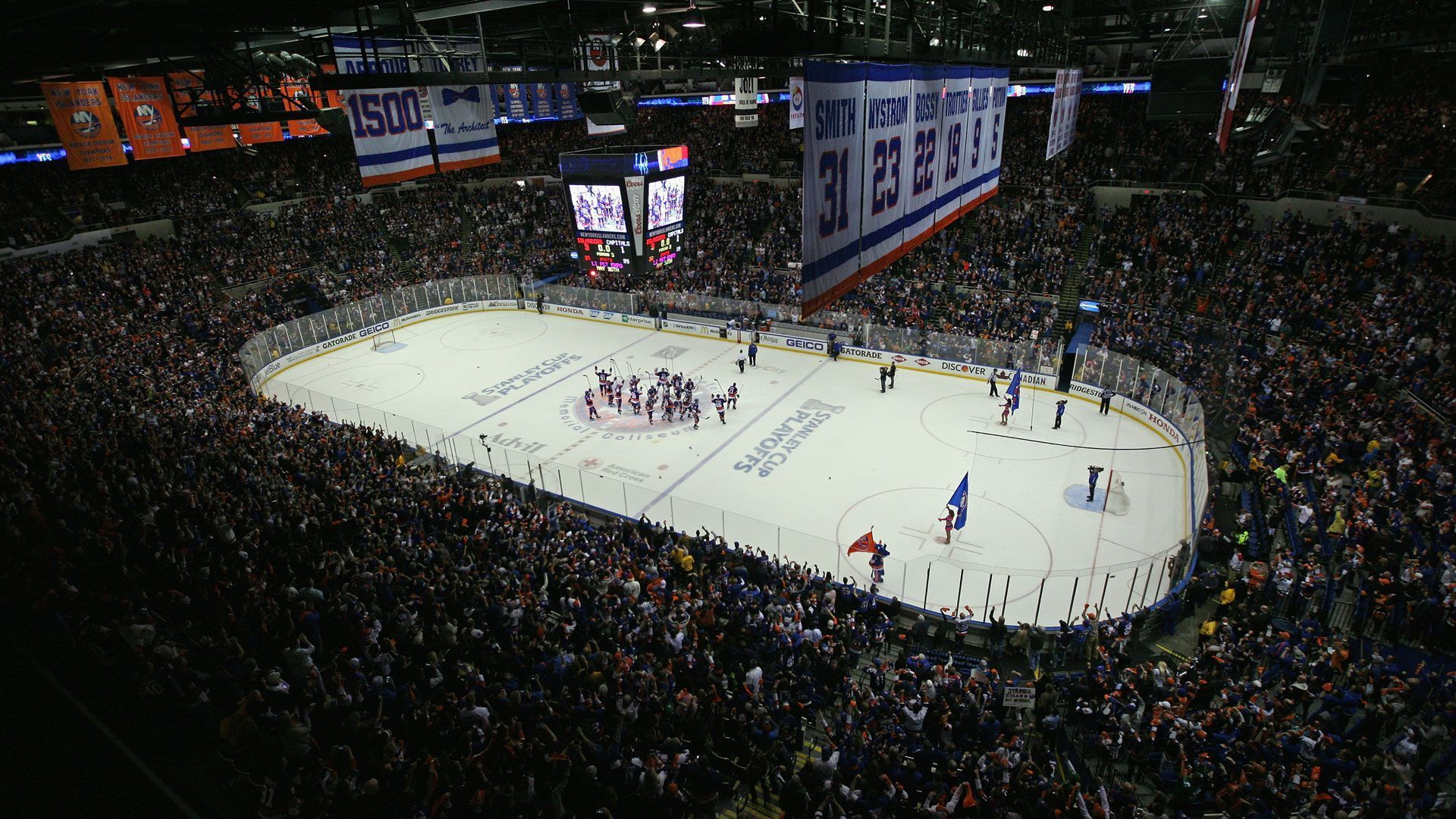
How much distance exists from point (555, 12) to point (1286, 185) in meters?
28.6

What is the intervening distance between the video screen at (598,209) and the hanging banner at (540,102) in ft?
10.4

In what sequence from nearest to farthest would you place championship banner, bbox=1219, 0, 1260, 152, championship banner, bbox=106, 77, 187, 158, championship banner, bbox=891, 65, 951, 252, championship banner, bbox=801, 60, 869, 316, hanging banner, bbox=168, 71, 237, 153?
championship banner, bbox=801, 60, 869, 316, championship banner, bbox=891, 65, 951, 252, championship banner, bbox=1219, 0, 1260, 152, championship banner, bbox=106, 77, 187, 158, hanging banner, bbox=168, 71, 237, 153

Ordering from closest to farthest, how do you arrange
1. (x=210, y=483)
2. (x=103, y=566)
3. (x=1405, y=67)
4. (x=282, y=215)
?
(x=103, y=566)
(x=210, y=483)
(x=1405, y=67)
(x=282, y=215)

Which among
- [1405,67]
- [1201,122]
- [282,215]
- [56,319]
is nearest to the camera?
[56,319]

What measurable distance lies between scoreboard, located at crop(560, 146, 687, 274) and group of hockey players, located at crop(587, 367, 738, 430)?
4.17 m

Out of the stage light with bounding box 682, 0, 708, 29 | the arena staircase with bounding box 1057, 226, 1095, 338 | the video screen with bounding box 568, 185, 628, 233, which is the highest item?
the stage light with bounding box 682, 0, 708, 29

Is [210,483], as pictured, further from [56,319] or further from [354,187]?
[354,187]

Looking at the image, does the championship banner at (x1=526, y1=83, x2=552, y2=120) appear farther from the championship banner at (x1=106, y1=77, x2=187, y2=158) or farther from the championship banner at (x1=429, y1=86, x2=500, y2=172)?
the championship banner at (x1=106, y1=77, x2=187, y2=158)

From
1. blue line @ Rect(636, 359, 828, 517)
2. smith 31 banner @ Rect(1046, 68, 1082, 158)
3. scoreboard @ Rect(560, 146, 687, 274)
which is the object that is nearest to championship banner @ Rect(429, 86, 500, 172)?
scoreboard @ Rect(560, 146, 687, 274)

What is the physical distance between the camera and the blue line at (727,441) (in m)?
20.7

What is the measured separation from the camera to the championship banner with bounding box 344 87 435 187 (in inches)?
539

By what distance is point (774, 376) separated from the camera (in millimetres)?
30328

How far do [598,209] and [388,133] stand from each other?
1174 cm

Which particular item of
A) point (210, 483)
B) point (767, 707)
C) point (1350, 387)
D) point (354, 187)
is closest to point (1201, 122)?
point (1350, 387)
